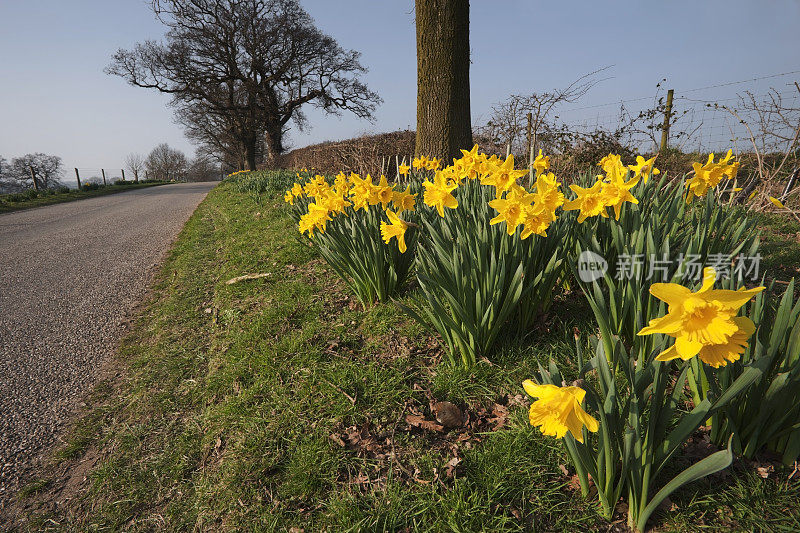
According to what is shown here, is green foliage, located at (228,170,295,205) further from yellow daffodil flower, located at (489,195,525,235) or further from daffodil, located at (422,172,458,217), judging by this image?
yellow daffodil flower, located at (489,195,525,235)

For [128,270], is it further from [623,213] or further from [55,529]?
[623,213]

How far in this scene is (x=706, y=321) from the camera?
37.6 inches

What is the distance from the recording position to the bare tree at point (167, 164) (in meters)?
50.9

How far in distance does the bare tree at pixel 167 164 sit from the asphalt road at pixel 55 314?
162ft

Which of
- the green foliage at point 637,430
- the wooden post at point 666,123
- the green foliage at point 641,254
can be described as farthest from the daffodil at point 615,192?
the wooden post at point 666,123

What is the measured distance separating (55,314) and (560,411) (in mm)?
4589

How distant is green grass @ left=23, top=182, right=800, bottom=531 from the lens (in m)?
1.50

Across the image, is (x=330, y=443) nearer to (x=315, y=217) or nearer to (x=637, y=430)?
(x=637, y=430)

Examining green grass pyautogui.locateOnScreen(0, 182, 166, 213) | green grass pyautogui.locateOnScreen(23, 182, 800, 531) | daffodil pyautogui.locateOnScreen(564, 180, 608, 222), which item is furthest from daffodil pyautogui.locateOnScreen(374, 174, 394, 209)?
green grass pyautogui.locateOnScreen(0, 182, 166, 213)

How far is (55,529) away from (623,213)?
3.19 metres

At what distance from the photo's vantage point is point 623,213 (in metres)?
2.35

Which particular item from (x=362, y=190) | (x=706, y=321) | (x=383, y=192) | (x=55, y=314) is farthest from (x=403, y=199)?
(x=55, y=314)

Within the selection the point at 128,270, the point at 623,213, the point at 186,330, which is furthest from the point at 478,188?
the point at 128,270

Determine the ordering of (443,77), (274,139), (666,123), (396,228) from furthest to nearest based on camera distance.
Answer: (274,139)
(666,123)
(443,77)
(396,228)
